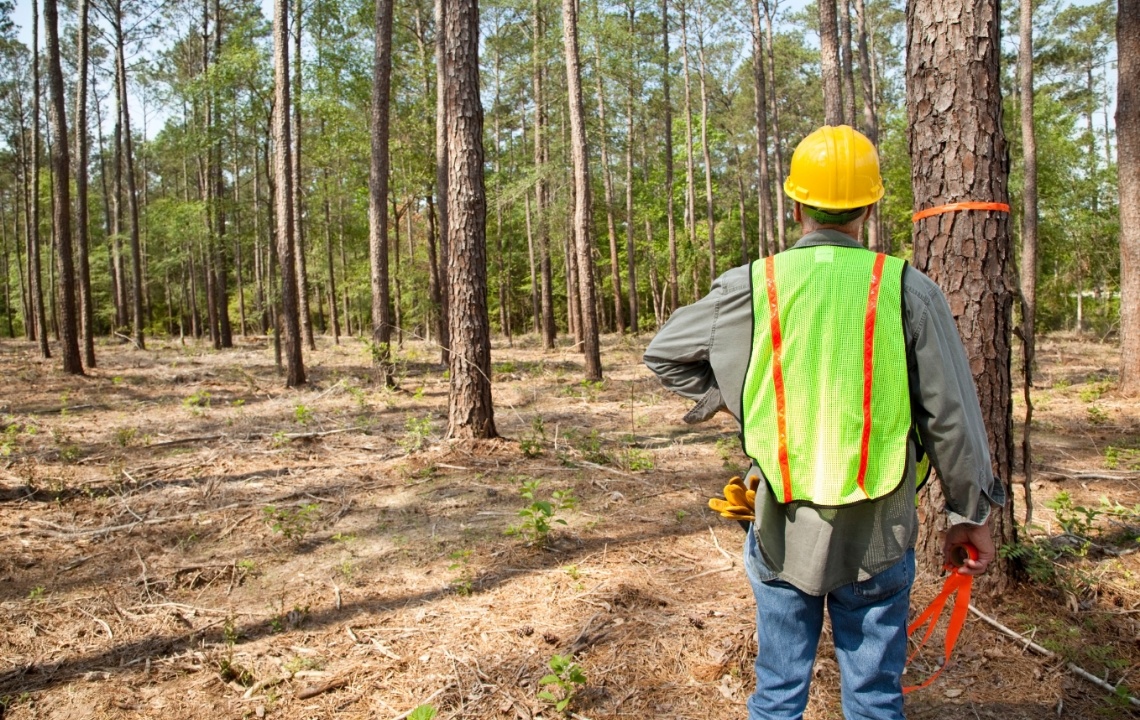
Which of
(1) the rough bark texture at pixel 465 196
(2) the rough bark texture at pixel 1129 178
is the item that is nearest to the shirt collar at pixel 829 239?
(1) the rough bark texture at pixel 465 196

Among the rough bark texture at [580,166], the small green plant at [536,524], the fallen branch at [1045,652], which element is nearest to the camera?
the fallen branch at [1045,652]

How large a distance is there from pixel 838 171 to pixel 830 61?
9712 millimetres

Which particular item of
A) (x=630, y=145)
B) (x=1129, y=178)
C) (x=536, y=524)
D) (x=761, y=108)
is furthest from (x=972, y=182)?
(x=630, y=145)

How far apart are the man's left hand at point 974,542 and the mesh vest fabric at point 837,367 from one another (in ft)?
0.80

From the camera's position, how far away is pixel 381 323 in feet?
38.4

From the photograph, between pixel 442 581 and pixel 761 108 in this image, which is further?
pixel 761 108

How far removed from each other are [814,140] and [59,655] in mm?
4047

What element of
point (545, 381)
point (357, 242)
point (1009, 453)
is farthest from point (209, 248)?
point (1009, 453)

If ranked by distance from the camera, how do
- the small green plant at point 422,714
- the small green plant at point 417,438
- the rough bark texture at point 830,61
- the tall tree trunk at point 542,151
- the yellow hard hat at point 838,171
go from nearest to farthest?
the yellow hard hat at point 838,171 → the small green plant at point 422,714 → the small green plant at point 417,438 → the rough bark texture at point 830,61 → the tall tree trunk at point 542,151

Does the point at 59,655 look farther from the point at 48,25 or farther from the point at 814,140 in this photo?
the point at 48,25

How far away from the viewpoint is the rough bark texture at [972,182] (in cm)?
309

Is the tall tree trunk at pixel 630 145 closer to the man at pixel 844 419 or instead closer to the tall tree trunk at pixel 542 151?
the tall tree trunk at pixel 542 151

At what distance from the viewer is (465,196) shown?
259 inches

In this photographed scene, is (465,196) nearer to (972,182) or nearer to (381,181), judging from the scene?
(972,182)
